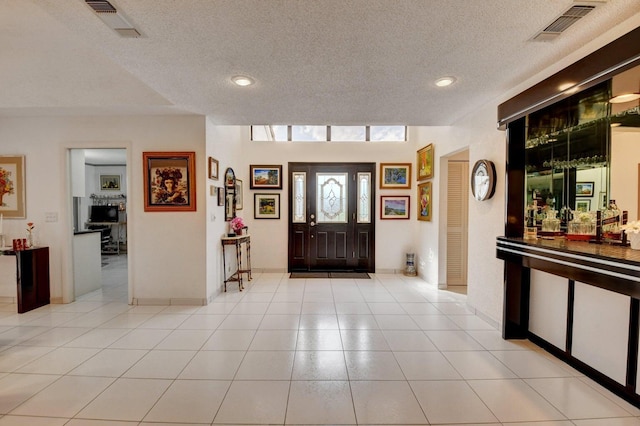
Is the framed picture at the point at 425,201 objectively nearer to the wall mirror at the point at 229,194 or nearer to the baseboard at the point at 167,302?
the wall mirror at the point at 229,194

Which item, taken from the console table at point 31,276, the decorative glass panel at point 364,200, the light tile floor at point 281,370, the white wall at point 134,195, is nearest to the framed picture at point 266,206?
the decorative glass panel at point 364,200

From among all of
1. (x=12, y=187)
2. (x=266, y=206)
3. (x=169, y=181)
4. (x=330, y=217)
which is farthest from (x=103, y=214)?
(x=330, y=217)

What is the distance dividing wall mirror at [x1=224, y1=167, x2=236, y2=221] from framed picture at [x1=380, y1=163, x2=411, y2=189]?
301 centimetres

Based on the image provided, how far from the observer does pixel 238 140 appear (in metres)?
5.79

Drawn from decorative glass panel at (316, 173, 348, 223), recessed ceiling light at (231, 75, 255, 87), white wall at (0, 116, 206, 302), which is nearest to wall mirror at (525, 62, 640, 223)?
recessed ceiling light at (231, 75, 255, 87)

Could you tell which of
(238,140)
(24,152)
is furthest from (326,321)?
(24,152)

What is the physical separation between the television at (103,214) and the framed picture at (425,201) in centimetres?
844

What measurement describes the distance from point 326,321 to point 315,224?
114 inches

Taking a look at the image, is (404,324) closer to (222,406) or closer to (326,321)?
(326,321)

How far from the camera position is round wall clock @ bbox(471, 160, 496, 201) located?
10.6ft

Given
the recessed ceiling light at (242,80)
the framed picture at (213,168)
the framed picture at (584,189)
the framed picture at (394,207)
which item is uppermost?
the recessed ceiling light at (242,80)

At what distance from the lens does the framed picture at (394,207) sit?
6.03 m

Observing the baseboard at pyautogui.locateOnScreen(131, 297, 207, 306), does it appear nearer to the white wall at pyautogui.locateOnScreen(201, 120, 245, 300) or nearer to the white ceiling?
the white wall at pyautogui.locateOnScreen(201, 120, 245, 300)

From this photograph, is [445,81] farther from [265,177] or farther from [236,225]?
[265,177]
